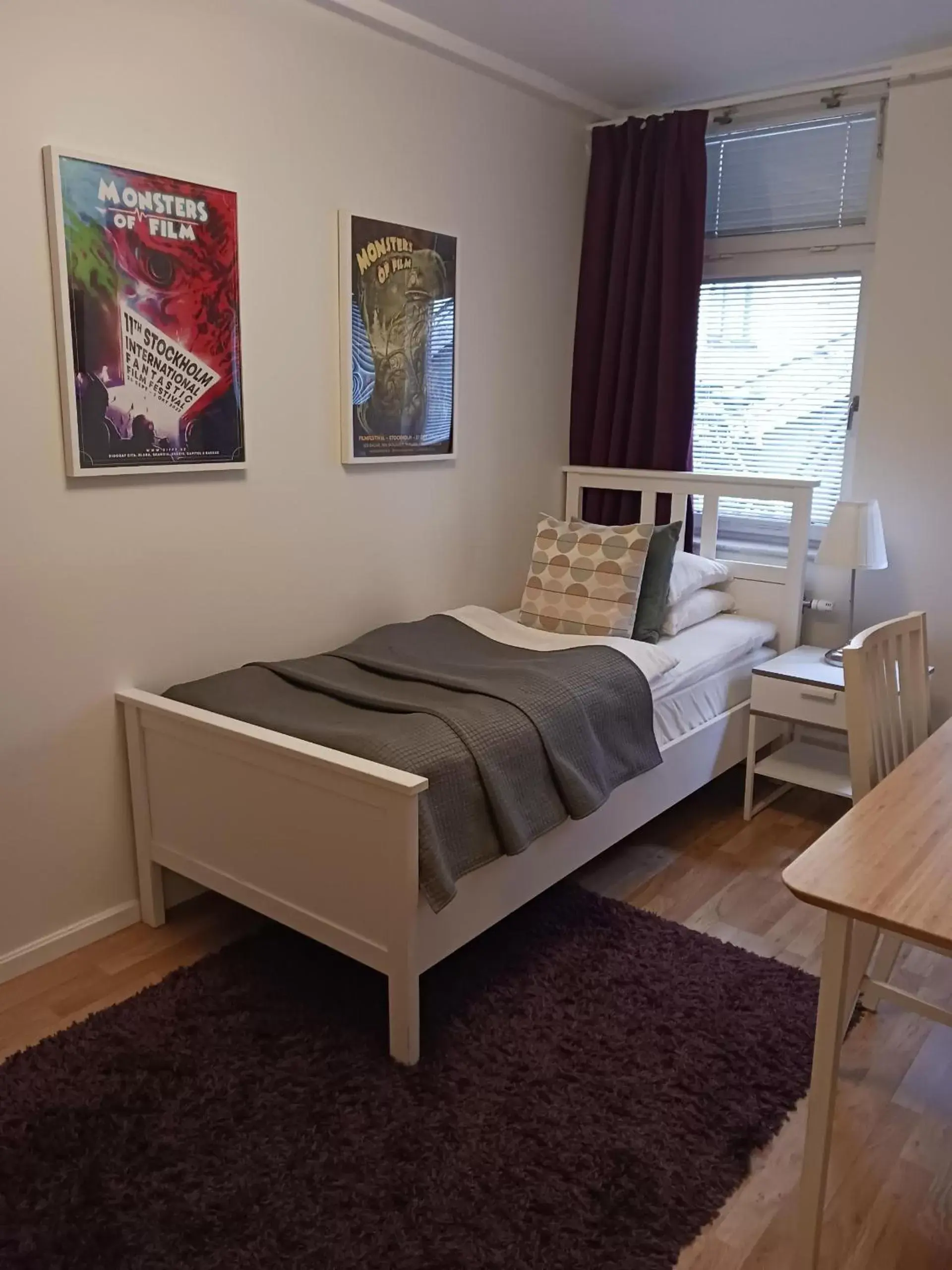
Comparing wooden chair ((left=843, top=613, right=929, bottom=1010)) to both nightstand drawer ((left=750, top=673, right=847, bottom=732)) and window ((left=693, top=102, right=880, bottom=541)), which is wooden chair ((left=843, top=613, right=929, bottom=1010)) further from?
window ((left=693, top=102, right=880, bottom=541))

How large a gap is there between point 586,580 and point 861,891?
1926 mm

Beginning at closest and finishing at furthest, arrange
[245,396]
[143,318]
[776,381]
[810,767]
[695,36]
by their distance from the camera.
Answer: [143,318], [245,396], [695,36], [810,767], [776,381]

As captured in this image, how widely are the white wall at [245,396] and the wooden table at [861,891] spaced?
1732mm

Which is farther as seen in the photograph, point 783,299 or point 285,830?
point 783,299

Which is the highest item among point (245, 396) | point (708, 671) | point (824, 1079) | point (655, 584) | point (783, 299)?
point (783, 299)

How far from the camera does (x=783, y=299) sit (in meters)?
3.55

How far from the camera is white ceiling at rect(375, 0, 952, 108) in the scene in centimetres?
276

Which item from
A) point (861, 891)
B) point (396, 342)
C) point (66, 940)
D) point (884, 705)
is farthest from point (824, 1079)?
point (396, 342)

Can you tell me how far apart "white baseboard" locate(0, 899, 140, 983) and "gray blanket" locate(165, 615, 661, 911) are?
0.59 meters

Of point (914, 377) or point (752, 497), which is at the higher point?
point (914, 377)

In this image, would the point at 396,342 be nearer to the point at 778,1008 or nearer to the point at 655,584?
the point at 655,584

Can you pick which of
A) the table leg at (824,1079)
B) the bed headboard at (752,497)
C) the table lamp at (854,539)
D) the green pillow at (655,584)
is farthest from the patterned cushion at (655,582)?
the table leg at (824,1079)

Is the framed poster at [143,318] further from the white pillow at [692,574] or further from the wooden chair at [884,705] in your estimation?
the wooden chair at [884,705]

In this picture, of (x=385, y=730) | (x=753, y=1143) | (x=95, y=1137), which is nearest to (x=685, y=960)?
(x=753, y=1143)
